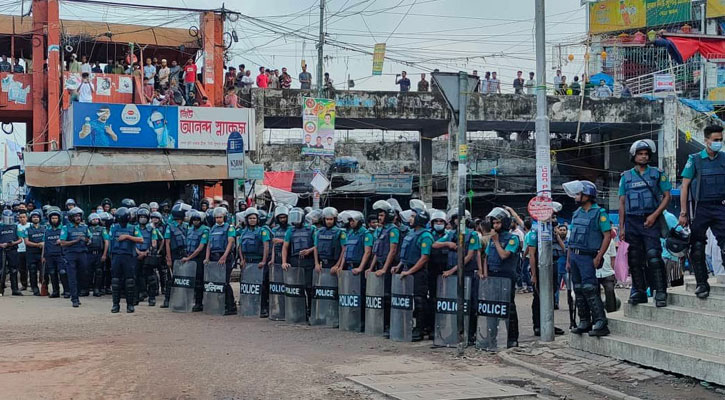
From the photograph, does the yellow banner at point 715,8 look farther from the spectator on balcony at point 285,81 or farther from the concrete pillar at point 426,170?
the spectator on balcony at point 285,81

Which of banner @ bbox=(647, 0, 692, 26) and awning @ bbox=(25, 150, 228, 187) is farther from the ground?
banner @ bbox=(647, 0, 692, 26)

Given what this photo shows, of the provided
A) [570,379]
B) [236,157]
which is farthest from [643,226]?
[236,157]

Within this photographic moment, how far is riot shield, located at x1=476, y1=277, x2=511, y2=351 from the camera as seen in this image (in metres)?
11.4

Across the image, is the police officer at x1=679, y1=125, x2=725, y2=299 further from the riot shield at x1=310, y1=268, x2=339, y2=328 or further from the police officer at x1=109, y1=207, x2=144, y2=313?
the police officer at x1=109, y1=207, x2=144, y2=313

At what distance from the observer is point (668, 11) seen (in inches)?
1582

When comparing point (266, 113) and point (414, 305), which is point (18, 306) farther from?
point (266, 113)

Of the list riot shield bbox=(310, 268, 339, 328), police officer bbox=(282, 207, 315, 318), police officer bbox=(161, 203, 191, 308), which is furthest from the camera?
police officer bbox=(161, 203, 191, 308)

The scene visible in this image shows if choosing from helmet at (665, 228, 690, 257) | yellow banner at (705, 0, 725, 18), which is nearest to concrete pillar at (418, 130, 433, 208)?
yellow banner at (705, 0, 725, 18)

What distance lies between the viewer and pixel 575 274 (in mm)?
10617

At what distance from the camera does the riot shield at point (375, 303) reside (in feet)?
42.3

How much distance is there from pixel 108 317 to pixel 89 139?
41.2ft

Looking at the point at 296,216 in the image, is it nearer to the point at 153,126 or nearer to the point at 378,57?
the point at 153,126

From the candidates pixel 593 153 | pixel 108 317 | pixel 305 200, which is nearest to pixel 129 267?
pixel 108 317

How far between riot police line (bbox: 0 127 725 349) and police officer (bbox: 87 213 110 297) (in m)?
0.03
